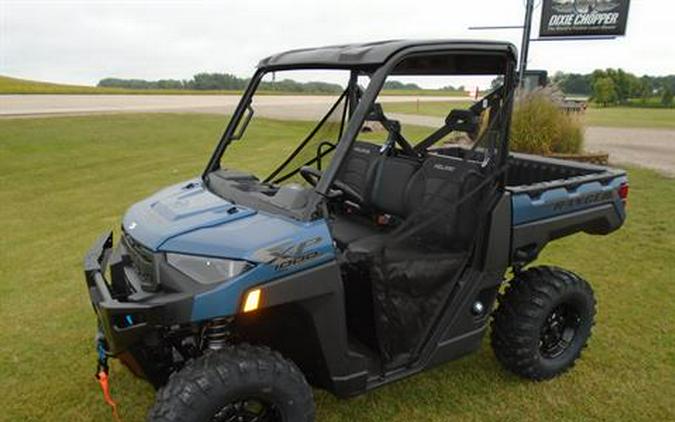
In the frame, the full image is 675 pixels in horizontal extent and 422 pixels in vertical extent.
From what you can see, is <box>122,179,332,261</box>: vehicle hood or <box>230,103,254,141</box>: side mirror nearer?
<box>122,179,332,261</box>: vehicle hood

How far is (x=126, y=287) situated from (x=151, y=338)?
30cm

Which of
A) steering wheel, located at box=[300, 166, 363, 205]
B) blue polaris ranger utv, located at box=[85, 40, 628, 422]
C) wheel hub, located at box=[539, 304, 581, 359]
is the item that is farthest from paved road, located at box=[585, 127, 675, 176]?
steering wheel, located at box=[300, 166, 363, 205]

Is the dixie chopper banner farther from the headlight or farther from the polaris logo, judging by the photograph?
the headlight

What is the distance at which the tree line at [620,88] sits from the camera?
56.3 metres

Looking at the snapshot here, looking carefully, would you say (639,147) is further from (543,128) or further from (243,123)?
(243,123)

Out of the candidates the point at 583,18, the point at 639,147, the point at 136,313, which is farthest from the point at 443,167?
the point at 583,18

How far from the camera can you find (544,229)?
10.5 ft

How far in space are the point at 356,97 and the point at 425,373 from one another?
1679 mm

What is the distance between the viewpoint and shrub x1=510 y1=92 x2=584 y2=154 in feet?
35.9

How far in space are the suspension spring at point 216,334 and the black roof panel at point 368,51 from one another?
1.27 m

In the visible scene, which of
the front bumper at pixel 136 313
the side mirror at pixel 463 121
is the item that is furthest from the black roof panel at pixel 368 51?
the front bumper at pixel 136 313

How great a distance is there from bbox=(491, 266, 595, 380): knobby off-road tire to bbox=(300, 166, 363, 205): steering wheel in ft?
3.43

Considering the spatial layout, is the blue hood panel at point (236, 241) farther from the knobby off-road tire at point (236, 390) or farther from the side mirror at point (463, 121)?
the side mirror at point (463, 121)

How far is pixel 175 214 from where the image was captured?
2.57 m
